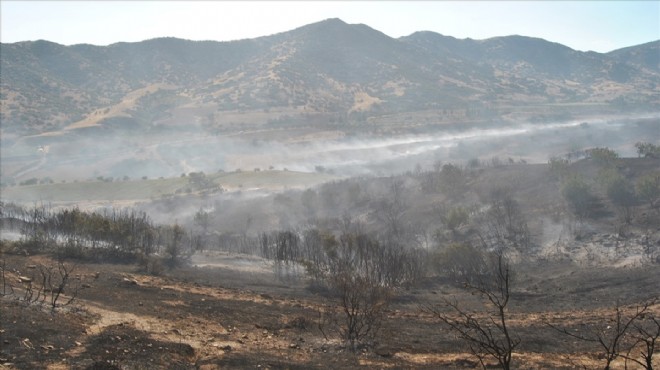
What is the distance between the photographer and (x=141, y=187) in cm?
12850

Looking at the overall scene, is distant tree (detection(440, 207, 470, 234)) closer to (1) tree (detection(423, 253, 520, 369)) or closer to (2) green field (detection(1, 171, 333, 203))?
(1) tree (detection(423, 253, 520, 369))

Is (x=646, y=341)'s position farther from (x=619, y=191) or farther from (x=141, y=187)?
(x=141, y=187)

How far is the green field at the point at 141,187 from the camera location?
120 m

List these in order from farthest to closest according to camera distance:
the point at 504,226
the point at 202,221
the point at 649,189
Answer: the point at 202,221 < the point at 504,226 < the point at 649,189

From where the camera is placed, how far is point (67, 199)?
391 feet

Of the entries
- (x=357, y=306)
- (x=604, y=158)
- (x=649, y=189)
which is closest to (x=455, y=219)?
(x=649, y=189)

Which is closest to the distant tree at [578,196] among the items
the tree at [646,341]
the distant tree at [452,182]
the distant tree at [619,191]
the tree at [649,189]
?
the distant tree at [619,191]

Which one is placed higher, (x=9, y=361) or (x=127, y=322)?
(x=9, y=361)

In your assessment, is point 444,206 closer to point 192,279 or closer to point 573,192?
point 573,192

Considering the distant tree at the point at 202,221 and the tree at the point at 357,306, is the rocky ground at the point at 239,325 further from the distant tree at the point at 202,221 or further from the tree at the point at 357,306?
the distant tree at the point at 202,221

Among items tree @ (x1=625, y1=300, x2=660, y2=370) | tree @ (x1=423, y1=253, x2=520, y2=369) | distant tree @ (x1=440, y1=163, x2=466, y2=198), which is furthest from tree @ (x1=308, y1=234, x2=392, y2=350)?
distant tree @ (x1=440, y1=163, x2=466, y2=198)

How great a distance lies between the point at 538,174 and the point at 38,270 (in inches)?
3550

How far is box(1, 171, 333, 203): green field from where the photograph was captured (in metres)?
120

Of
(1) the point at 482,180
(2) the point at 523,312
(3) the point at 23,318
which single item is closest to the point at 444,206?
(1) the point at 482,180
